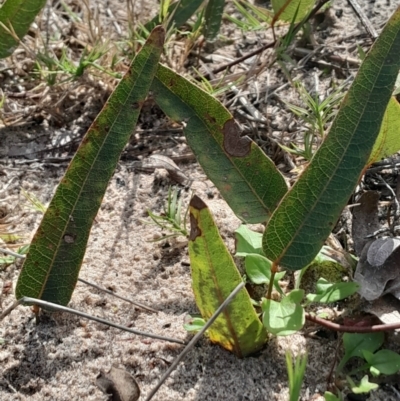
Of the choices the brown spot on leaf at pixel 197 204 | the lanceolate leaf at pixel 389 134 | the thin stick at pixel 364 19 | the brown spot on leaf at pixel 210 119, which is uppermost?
the thin stick at pixel 364 19

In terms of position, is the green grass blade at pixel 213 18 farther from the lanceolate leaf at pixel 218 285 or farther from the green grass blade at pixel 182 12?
the lanceolate leaf at pixel 218 285

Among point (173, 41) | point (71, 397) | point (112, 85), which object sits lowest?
point (71, 397)

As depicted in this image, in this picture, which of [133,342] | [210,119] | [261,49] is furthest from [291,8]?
[133,342]

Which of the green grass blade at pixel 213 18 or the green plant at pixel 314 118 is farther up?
the green grass blade at pixel 213 18

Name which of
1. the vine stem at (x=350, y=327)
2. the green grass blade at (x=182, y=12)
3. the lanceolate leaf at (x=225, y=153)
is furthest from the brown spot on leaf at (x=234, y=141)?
the green grass blade at (x=182, y=12)

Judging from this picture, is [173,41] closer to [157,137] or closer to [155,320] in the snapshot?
[157,137]

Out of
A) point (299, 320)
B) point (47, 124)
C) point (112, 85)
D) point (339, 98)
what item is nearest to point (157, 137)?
point (112, 85)

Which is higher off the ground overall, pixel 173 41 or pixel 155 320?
pixel 173 41

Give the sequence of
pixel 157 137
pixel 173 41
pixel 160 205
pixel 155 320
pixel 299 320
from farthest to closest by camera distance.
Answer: pixel 173 41 < pixel 157 137 < pixel 160 205 < pixel 155 320 < pixel 299 320
